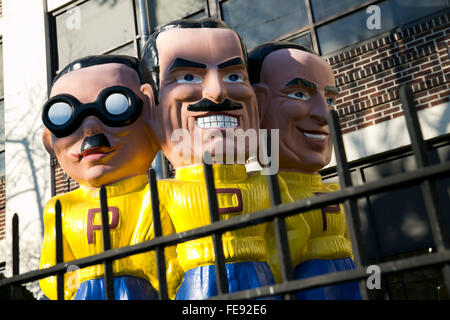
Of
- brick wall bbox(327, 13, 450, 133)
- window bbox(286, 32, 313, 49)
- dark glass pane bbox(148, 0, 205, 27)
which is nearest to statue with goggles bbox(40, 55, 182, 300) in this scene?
brick wall bbox(327, 13, 450, 133)

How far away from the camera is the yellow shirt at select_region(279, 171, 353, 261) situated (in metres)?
3.23

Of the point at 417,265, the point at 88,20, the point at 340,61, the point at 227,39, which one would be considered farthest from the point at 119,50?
the point at 417,265

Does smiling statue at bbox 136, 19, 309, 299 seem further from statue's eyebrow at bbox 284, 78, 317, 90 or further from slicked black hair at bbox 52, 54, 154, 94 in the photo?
statue's eyebrow at bbox 284, 78, 317, 90

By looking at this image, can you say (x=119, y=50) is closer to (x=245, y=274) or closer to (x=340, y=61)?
(x=340, y=61)

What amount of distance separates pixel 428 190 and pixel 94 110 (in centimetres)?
226

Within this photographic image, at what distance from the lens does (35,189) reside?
7734 millimetres

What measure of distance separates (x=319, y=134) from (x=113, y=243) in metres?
1.56

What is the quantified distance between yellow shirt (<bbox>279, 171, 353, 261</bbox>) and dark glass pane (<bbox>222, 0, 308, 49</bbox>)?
3699 mm

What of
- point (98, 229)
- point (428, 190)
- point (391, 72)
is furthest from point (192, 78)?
point (391, 72)

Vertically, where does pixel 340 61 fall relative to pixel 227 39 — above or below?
above

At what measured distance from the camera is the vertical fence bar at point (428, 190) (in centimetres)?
142

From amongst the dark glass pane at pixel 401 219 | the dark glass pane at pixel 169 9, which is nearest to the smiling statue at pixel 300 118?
the dark glass pane at pixel 401 219

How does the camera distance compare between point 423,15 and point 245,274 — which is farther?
point 423,15
